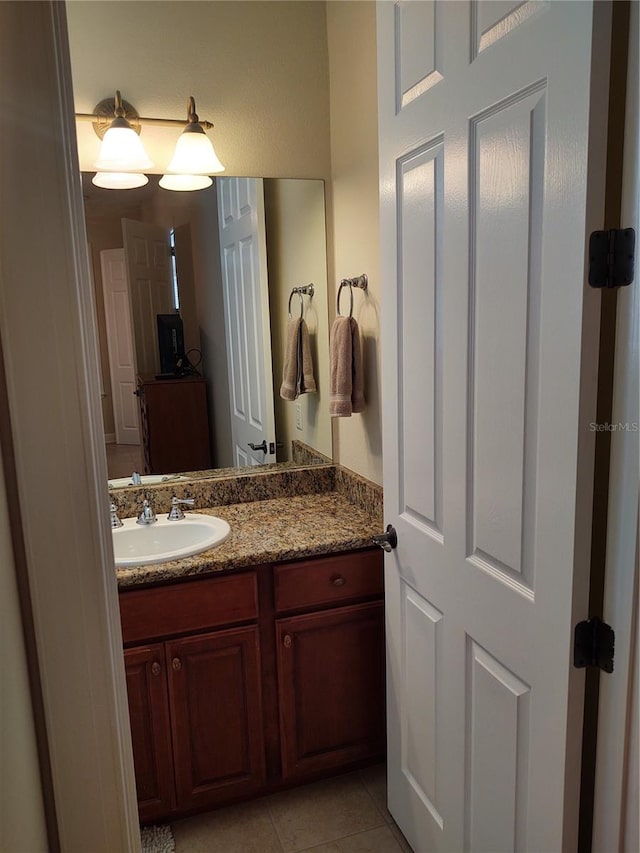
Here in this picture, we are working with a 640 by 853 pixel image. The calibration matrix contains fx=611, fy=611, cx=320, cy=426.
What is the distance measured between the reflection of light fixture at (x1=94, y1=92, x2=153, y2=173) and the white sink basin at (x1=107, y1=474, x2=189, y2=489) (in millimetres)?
1028

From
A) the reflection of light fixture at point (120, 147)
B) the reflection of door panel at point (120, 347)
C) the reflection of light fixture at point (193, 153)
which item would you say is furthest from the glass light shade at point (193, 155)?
the reflection of door panel at point (120, 347)

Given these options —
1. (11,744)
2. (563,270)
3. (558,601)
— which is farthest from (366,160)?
(11,744)

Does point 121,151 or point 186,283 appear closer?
point 121,151

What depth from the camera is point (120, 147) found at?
75.6 inches

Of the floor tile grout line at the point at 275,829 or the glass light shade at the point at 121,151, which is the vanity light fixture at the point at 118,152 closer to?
the glass light shade at the point at 121,151

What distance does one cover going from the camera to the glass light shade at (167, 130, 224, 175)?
197 cm

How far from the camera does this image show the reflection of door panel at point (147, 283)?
6.77 ft

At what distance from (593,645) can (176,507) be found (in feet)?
4.67

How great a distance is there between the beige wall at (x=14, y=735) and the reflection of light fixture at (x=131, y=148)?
5.67 feet

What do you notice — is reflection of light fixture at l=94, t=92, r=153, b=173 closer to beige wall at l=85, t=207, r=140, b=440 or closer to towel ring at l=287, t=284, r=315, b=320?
beige wall at l=85, t=207, r=140, b=440

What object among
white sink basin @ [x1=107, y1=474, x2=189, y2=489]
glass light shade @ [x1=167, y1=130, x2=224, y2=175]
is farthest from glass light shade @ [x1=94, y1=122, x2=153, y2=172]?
white sink basin @ [x1=107, y1=474, x2=189, y2=489]

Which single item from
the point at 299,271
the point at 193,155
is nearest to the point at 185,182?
the point at 193,155

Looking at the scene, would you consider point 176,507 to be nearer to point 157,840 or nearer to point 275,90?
point 157,840

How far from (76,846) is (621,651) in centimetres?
80
